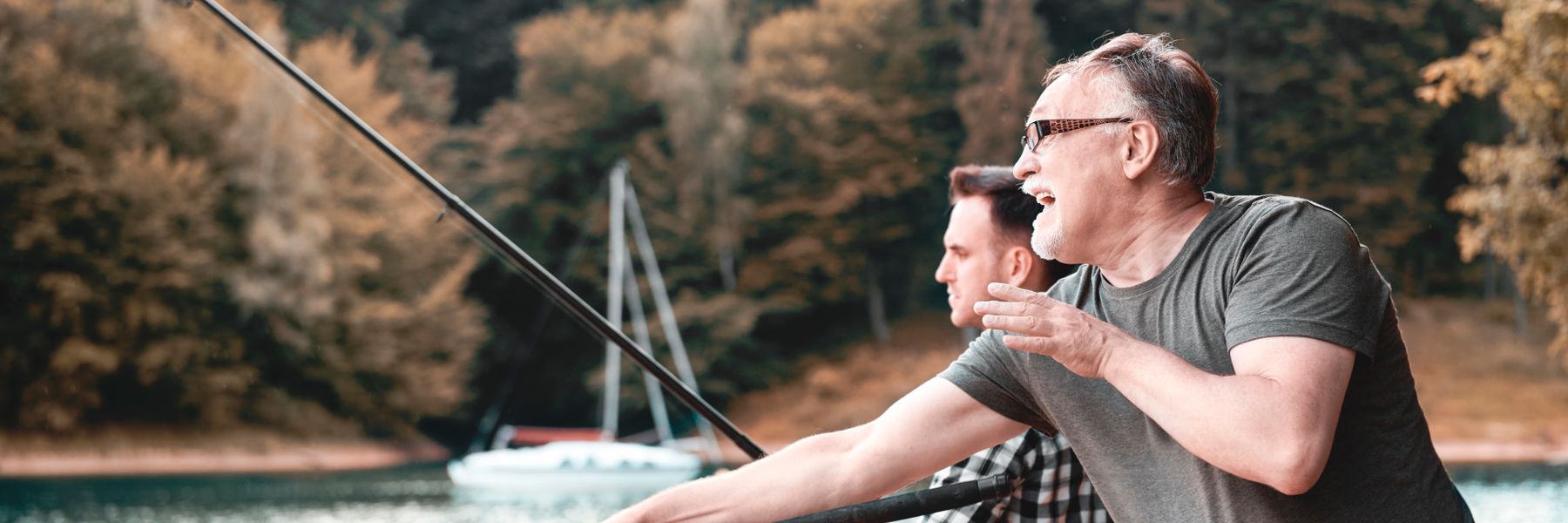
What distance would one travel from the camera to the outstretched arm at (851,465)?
5.23 feet

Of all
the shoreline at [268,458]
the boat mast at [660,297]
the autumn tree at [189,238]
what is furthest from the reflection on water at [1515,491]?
the autumn tree at [189,238]

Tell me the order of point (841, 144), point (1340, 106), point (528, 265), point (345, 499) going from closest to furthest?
1. point (528, 265)
2. point (345, 499)
3. point (1340, 106)
4. point (841, 144)

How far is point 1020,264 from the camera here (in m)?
2.23

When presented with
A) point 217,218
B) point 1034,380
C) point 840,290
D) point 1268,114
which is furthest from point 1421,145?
point 1034,380

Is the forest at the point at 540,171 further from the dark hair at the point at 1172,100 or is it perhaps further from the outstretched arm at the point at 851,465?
the dark hair at the point at 1172,100

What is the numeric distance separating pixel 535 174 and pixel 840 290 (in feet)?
24.7

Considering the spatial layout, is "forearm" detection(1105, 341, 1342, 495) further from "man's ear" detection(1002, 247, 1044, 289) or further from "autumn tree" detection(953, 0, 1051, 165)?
"autumn tree" detection(953, 0, 1051, 165)

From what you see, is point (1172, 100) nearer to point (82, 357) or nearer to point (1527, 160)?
point (1527, 160)

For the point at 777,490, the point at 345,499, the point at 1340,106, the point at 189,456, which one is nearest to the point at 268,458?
the point at 189,456

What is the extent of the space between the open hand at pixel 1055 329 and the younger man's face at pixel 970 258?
3.30 feet

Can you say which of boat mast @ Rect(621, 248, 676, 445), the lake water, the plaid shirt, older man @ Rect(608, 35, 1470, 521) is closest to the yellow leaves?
the lake water

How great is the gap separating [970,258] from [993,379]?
28.9 inches

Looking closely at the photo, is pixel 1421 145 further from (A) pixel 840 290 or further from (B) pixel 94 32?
(B) pixel 94 32

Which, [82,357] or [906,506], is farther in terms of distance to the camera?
[82,357]
